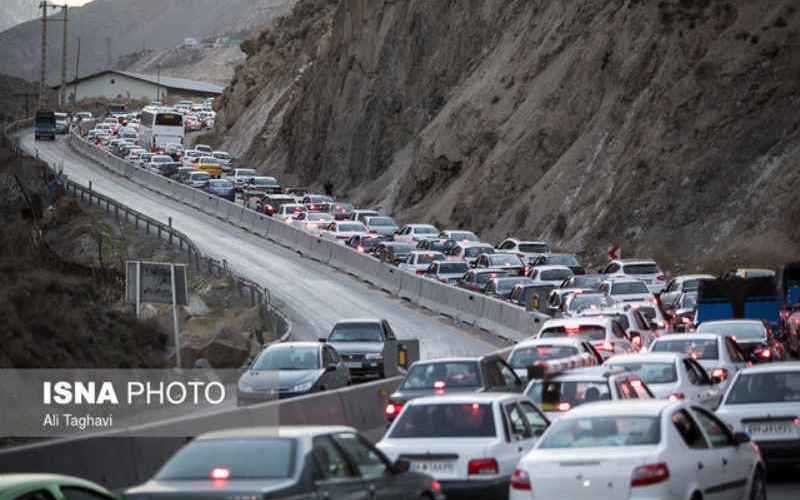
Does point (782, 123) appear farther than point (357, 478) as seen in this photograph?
Yes

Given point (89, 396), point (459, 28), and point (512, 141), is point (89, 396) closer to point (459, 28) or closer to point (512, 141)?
point (512, 141)

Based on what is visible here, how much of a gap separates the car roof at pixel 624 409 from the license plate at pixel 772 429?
427 centimetres

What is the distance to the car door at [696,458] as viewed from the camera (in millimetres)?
14398

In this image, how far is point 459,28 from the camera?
92.9 metres

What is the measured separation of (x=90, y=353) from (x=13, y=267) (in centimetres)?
722

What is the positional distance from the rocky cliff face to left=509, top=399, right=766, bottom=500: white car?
43.3 metres

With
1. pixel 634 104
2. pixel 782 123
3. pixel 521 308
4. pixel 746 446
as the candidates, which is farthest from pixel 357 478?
pixel 634 104

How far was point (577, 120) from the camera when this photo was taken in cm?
7456

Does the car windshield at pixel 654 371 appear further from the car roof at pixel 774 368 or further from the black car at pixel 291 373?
the black car at pixel 291 373

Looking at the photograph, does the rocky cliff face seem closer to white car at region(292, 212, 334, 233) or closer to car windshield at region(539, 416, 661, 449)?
white car at region(292, 212, 334, 233)

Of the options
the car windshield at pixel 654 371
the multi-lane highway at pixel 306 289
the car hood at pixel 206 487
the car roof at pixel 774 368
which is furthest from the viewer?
the multi-lane highway at pixel 306 289

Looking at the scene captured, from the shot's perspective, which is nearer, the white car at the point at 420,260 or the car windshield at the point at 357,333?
the car windshield at the point at 357,333

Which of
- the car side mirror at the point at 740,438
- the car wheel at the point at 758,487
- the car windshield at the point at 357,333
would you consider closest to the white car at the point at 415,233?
the car windshield at the point at 357,333

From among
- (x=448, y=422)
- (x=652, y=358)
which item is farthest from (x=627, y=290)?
(x=448, y=422)
